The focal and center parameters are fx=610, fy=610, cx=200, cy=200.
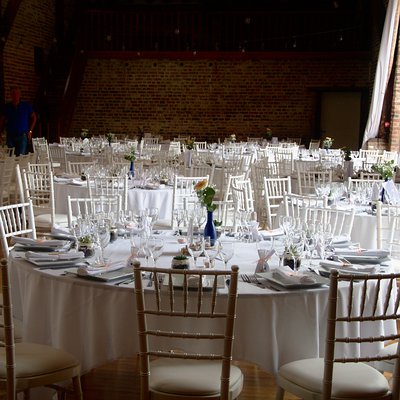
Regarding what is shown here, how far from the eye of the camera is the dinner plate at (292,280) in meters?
2.90

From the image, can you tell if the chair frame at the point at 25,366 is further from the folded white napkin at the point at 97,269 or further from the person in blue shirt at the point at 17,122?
the person in blue shirt at the point at 17,122

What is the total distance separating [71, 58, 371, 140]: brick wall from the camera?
610 inches

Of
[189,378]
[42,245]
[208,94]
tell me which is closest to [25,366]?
[189,378]

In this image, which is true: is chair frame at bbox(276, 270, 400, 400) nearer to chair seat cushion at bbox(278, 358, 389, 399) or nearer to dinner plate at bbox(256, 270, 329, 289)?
chair seat cushion at bbox(278, 358, 389, 399)

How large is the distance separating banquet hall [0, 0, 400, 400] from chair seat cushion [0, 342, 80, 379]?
0.14 metres

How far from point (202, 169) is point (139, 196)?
1803 mm

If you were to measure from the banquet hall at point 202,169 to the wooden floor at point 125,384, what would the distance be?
0.01 meters

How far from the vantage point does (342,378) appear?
8.66ft

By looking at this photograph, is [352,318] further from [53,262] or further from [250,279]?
[53,262]

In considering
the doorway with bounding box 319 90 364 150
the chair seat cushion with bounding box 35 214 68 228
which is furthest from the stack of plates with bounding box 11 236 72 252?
the doorway with bounding box 319 90 364 150

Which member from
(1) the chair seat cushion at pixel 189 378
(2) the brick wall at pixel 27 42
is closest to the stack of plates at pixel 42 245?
(1) the chair seat cushion at pixel 189 378

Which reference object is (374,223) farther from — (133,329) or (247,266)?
(133,329)

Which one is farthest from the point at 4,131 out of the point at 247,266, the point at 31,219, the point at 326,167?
the point at 247,266

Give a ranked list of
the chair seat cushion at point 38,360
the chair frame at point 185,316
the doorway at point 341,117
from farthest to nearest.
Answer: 1. the doorway at point 341,117
2. the chair seat cushion at point 38,360
3. the chair frame at point 185,316
